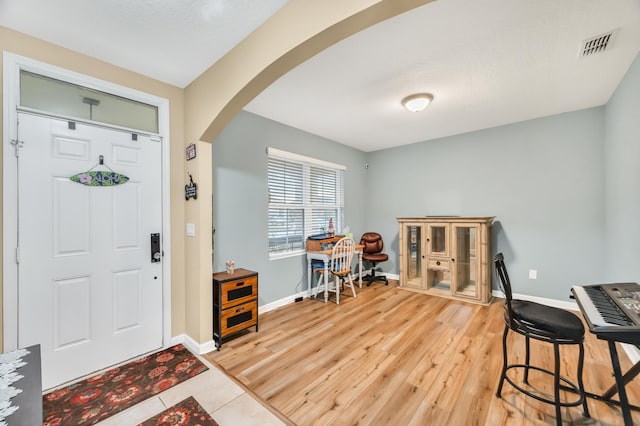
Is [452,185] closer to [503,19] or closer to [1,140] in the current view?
[503,19]

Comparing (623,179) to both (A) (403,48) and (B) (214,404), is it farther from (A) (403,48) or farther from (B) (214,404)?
(B) (214,404)

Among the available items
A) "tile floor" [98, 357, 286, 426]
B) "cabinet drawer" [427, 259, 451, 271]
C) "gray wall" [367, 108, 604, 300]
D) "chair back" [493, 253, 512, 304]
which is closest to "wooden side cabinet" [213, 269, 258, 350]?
"tile floor" [98, 357, 286, 426]

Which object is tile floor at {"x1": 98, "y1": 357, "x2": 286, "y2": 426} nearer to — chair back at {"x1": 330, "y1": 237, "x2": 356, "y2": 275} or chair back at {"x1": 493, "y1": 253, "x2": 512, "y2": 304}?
chair back at {"x1": 493, "y1": 253, "x2": 512, "y2": 304}

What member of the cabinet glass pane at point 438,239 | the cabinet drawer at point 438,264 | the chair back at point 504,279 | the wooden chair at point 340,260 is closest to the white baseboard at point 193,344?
the wooden chair at point 340,260

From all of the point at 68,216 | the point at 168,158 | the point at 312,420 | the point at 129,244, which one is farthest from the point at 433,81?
the point at 68,216

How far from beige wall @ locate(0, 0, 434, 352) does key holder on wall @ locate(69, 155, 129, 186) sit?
430mm

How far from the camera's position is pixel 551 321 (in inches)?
62.1

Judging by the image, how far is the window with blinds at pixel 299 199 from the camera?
3696 mm

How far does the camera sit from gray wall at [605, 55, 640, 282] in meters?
2.19

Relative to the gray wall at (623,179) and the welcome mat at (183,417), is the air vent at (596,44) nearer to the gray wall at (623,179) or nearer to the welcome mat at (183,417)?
the gray wall at (623,179)

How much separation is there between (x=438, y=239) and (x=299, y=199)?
2272 millimetres

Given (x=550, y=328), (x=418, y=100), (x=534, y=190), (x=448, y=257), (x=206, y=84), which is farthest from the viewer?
(x=448, y=257)

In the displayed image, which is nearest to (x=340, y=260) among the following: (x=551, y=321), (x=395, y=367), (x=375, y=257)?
(x=375, y=257)

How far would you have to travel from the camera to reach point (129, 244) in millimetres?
2311
